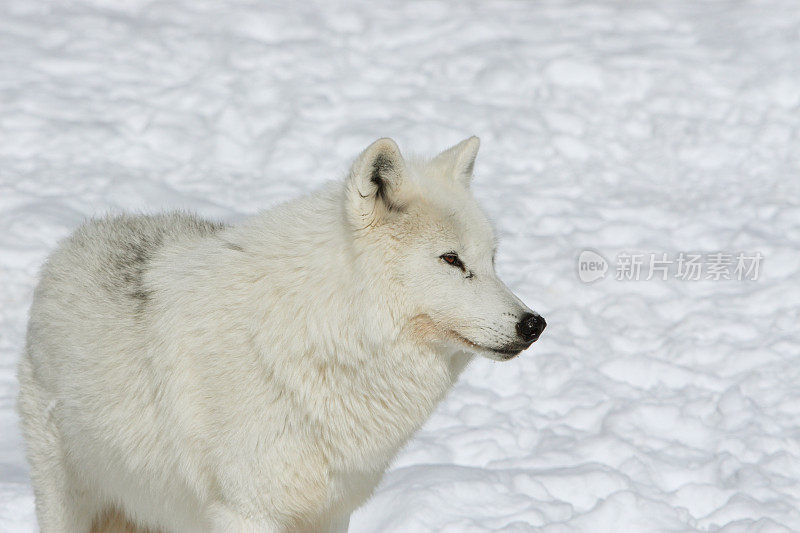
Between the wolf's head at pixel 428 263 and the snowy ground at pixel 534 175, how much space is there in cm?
166

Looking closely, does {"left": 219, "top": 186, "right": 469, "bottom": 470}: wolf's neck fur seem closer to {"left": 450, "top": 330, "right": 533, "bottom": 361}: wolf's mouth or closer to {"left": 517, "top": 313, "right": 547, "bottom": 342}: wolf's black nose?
{"left": 450, "top": 330, "right": 533, "bottom": 361}: wolf's mouth

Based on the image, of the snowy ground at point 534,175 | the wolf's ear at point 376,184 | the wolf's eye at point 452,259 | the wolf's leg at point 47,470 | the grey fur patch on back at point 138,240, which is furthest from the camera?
the snowy ground at point 534,175

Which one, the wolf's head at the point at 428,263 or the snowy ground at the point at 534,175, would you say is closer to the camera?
the wolf's head at the point at 428,263

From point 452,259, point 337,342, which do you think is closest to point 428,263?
point 452,259

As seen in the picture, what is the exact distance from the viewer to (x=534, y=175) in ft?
28.1

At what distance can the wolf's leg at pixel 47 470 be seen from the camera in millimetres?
3863

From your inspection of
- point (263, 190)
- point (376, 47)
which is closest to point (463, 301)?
point (263, 190)

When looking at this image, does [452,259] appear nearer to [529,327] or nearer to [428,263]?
[428,263]

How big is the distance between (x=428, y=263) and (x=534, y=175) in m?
5.48

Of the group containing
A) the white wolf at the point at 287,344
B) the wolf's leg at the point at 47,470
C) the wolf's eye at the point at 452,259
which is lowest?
the wolf's leg at the point at 47,470

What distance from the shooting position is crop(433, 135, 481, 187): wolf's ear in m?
3.71

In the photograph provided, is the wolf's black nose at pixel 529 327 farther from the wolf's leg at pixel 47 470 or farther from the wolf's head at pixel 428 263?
Result: the wolf's leg at pixel 47 470

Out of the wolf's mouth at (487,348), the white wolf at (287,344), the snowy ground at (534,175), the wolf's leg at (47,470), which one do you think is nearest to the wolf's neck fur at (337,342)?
the white wolf at (287,344)

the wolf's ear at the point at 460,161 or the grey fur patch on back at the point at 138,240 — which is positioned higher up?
the wolf's ear at the point at 460,161
